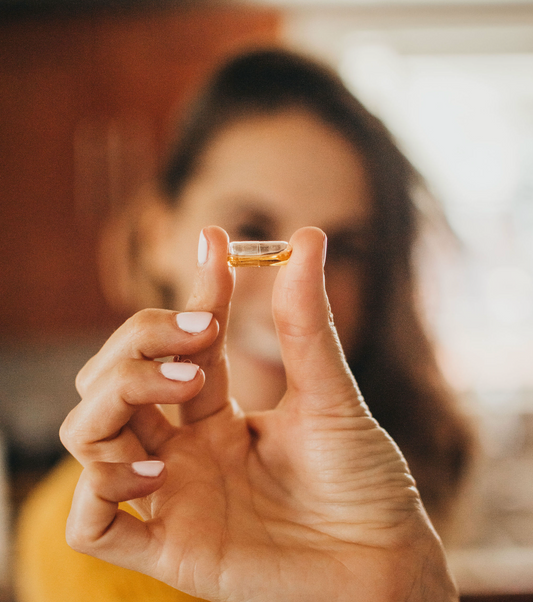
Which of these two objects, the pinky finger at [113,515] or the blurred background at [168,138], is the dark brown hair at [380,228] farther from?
the blurred background at [168,138]

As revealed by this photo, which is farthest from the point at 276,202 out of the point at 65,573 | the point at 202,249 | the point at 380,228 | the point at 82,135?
the point at 82,135

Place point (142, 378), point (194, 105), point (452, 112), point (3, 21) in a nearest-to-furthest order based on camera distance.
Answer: point (142, 378) < point (194, 105) < point (3, 21) < point (452, 112)

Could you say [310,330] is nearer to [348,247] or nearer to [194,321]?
[194,321]

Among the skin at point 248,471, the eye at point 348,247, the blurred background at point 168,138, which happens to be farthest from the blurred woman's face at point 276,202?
the blurred background at point 168,138

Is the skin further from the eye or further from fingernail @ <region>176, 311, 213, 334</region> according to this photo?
the eye

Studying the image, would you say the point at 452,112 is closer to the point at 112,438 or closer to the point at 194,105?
the point at 194,105

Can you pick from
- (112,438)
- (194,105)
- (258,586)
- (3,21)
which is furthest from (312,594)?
(3,21)
